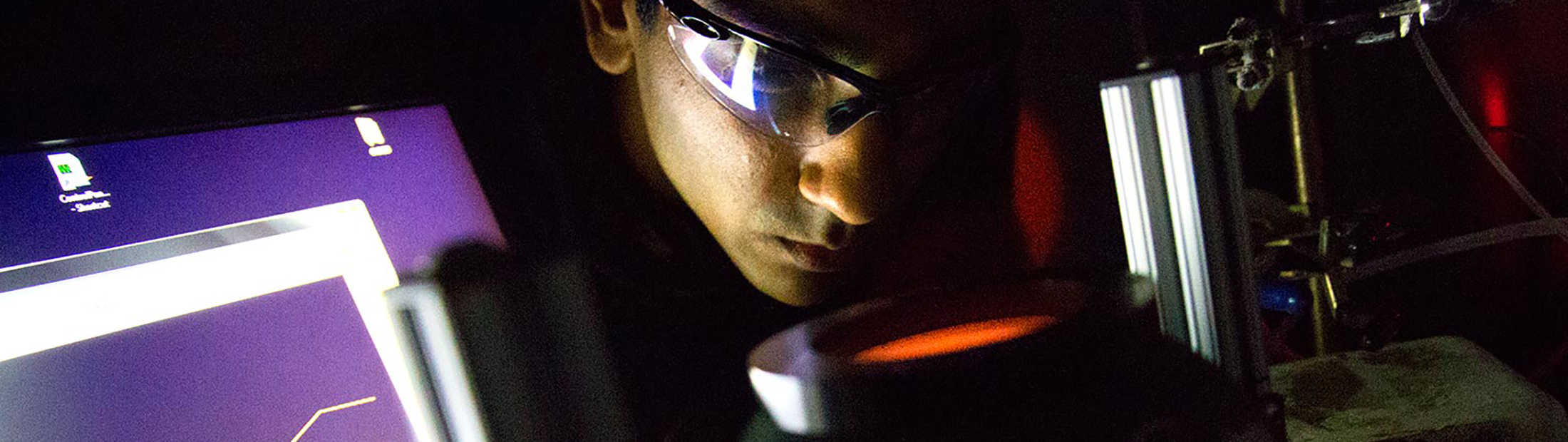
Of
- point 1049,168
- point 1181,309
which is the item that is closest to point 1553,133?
point 1049,168

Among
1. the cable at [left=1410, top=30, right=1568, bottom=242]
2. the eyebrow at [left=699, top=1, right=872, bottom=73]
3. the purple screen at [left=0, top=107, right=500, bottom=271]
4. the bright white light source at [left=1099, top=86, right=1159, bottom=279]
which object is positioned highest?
the eyebrow at [left=699, top=1, right=872, bottom=73]

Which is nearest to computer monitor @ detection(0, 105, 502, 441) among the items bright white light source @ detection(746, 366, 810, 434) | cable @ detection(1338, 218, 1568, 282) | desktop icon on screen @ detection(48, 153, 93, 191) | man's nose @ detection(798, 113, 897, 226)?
desktop icon on screen @ detection(48, 153, 93, 191)

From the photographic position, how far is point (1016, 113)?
0.84 metres

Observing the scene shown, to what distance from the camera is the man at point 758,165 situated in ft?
1.91

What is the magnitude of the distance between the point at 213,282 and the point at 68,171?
0.29 ft

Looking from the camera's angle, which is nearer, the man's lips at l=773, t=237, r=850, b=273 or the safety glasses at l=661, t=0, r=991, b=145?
the safety glasses at l=661, t=0, r=991, b=145

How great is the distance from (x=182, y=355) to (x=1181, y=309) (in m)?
0.54

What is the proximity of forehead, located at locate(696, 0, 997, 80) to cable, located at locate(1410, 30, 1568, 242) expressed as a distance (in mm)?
657

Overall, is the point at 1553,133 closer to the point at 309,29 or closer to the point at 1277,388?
the point at 1277,388

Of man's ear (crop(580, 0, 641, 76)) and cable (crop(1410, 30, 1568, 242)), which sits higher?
man's ear (crop(580, 0, 641, 76))

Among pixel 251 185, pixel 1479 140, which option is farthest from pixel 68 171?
pixel 1479 140

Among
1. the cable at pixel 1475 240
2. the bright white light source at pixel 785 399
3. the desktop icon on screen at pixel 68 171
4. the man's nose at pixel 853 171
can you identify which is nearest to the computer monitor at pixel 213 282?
the desktop icon on screen at pixel 68 171

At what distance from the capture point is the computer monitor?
40cm

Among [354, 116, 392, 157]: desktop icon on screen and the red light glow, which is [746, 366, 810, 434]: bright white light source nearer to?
the red light glow
